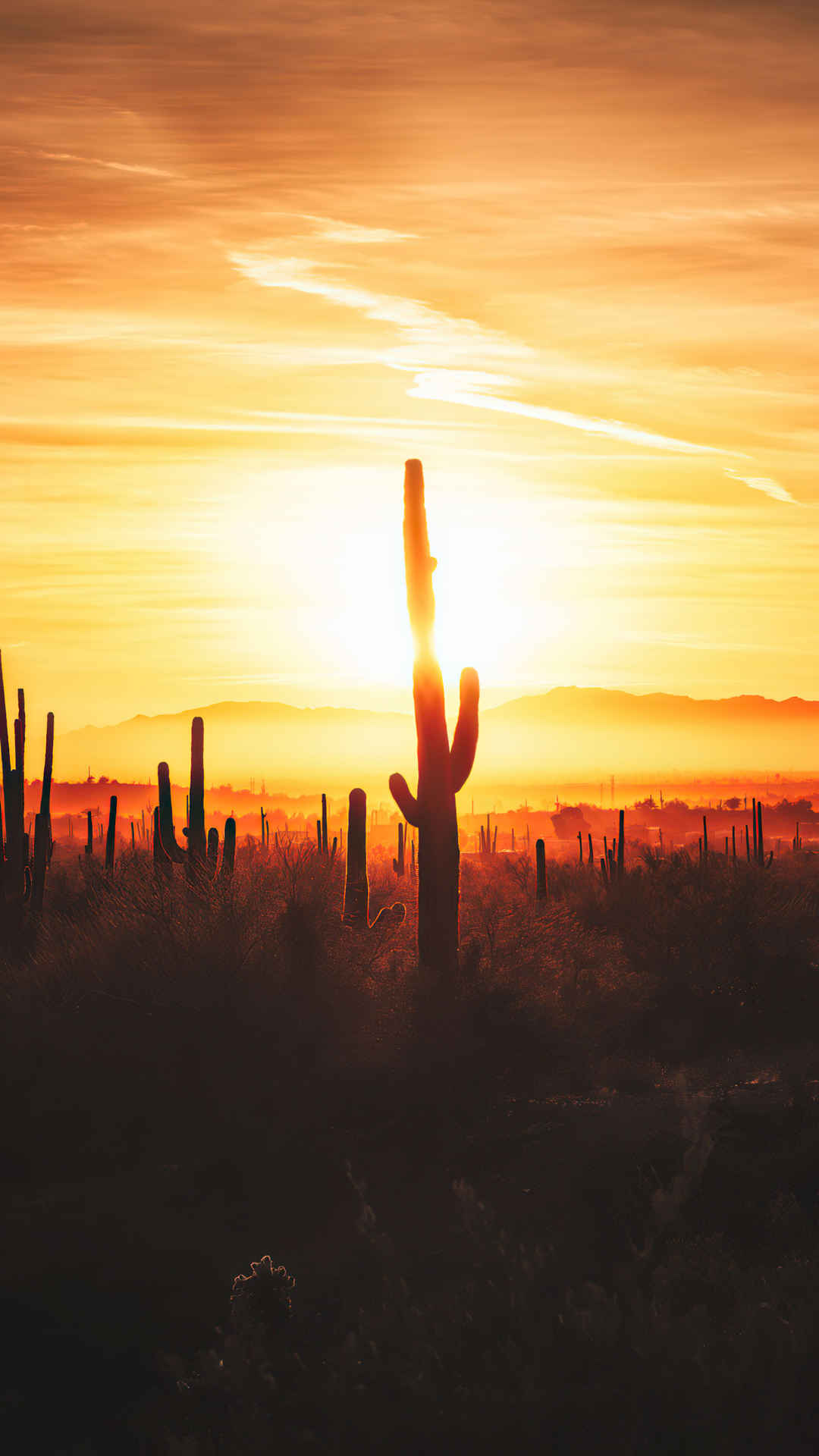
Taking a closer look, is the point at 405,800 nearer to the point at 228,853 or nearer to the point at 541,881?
the point at 228,853

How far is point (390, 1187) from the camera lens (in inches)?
444

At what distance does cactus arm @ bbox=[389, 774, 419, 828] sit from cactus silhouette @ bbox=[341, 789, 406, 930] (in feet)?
5.45

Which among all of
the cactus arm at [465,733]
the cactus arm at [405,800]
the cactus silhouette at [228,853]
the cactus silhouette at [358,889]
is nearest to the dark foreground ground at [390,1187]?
the cactus silhouette at [228,853]

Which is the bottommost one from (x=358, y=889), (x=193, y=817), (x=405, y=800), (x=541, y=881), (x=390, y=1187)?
(x=390, y=1187)

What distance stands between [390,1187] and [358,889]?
8.85 metres

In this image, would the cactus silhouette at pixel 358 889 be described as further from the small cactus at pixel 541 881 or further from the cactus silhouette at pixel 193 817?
the small cactus at pixel 541 881

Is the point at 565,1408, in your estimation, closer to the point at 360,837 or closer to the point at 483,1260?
the point at 483,1260

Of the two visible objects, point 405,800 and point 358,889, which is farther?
point 358,889

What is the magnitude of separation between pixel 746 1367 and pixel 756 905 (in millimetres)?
19232

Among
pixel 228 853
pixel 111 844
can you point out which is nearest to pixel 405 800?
pixel 228 853

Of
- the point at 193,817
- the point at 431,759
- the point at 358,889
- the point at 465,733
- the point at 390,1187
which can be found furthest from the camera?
the point at 193,817

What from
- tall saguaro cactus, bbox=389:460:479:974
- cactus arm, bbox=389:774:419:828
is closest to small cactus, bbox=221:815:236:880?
cactus arm, bbox=389:774:419:828

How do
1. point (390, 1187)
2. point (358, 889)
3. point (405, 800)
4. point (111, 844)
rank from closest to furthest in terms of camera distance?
point (390, 1187) → point (405, 800) → point (358, 889) → point (111, 844)

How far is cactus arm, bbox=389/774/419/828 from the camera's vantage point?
17.4m
